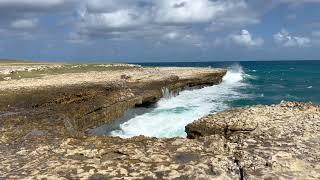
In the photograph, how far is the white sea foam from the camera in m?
28.8

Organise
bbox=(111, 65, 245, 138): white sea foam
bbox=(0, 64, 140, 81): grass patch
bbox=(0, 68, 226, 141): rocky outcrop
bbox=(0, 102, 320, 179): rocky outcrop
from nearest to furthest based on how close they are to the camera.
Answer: bbox=(0, 102, 320, 179): rocky outcrop → bbox=(0, 68, 226, 141): rocky outcrop → bbox=(111, 65, 245, 138): white sea foam → bbox=(0, 64, 140, 81): grass patch

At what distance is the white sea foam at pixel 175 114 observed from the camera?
2875 cm

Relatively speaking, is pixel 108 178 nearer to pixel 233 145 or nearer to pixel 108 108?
pixel 233 145

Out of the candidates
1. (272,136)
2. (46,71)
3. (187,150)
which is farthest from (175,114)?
(46,71)

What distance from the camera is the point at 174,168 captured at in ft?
39.5

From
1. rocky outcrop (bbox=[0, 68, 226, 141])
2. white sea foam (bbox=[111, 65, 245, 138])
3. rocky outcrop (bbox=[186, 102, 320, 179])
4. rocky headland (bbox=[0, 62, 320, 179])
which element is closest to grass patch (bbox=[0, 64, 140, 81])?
rocky outcrop (bbox=[0, 68, 226, 141])

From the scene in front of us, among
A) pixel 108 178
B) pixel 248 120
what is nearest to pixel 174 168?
pixel 108 178

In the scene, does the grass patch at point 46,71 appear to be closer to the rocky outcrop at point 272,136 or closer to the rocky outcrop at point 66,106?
the rocky outcrop at point 66,106

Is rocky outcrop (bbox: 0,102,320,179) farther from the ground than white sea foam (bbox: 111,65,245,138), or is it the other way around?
rocky outcrop (bbox: 0,102,320,179)

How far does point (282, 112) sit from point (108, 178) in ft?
29.2

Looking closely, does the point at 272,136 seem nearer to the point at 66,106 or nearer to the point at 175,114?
the point at 66,106

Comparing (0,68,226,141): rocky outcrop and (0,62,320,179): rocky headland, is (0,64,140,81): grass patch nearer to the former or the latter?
(0,68,226,141): rocky outcrop

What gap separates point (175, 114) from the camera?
35.4 metres

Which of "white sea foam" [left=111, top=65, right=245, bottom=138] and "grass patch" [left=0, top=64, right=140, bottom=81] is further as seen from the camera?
"grass patch" [left=0, top=64, right=140, bottom=81]
